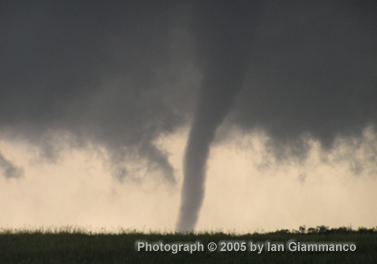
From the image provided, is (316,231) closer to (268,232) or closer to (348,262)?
(268,232)

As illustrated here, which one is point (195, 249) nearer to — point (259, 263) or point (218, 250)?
point (218, 250)

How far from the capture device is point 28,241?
55.3ft

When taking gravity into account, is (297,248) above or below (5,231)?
below

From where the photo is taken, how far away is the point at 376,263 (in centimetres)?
1316

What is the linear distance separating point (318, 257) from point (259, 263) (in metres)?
2.60

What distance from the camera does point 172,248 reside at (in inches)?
606

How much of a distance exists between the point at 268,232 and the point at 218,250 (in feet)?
16.7

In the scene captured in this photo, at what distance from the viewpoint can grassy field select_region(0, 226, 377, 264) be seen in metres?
14.1

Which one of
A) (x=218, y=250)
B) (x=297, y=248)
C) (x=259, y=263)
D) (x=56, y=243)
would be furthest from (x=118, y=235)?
(x=297, y=248)

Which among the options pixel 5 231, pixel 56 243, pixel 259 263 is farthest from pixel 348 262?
pixel 5 231

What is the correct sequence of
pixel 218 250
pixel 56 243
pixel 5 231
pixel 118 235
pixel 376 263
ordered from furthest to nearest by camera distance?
pixel 5 231 → pixel 118 235 → pixel 56 243 → pixel 218 250 → pixel 376 263

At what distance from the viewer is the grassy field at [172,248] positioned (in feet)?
46.4

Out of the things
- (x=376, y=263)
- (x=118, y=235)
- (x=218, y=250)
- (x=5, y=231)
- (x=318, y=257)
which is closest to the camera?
(x=376, y=263)

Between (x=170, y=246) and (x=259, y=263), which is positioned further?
(x=170, y=246)
